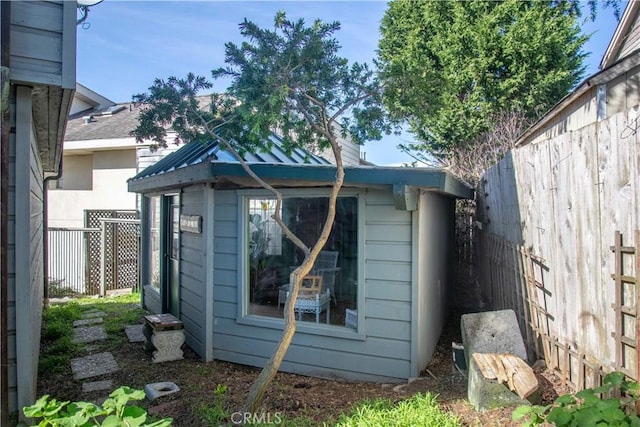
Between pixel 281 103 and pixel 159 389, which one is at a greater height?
pixel 281 103

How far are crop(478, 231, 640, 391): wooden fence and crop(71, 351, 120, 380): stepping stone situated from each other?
4409 millimetres

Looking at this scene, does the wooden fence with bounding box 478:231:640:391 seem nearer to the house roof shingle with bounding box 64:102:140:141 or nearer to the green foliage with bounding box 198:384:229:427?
the green foliage with bounding box 198:384:229:427

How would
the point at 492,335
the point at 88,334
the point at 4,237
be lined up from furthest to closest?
the point at 88,334
the point at 492,335
the point at 4,237

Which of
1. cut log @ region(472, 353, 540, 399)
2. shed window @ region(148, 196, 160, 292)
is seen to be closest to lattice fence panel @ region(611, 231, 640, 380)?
cut log @ region(472, 353, 540, 399)

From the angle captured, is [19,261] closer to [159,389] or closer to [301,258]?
[159,389]

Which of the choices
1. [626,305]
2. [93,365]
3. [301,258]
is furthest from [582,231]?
[93,365]

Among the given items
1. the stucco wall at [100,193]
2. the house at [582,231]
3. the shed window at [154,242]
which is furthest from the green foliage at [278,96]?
the stucco wall at [100,193]

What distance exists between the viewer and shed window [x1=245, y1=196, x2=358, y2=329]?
473 cm

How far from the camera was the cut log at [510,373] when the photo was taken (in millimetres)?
3143

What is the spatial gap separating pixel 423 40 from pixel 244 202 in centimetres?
1146

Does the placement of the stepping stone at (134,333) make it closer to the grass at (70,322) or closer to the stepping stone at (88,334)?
the grass at (70,322)

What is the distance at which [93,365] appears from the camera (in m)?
5.17

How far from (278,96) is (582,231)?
7.54 ft

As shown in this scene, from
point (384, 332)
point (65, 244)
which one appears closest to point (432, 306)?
point (384, 332)
